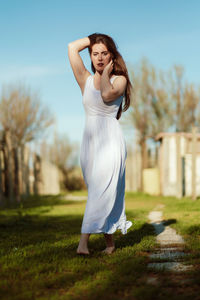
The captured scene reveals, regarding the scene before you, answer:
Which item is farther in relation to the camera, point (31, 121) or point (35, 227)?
point (31, 121)

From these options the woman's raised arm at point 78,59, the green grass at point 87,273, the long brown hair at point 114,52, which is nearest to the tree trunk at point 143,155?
the green grass at point 87,273

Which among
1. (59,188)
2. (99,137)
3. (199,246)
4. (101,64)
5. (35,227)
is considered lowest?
(59,188)

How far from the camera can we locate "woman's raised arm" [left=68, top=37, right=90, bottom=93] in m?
3.47

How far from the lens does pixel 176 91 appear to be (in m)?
21.8

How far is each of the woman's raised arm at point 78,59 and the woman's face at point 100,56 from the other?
0.10 m

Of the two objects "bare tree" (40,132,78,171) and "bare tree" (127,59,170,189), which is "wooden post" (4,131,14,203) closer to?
"bare tree" (127,59,170,189)

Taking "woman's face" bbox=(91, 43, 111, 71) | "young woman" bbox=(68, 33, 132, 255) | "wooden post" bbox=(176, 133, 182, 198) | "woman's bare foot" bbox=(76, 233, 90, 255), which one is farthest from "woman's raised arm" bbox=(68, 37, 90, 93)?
"wooden post" bbox=(176, 133, 182, 198)

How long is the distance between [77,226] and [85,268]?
298cm

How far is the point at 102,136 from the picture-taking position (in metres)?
3.40

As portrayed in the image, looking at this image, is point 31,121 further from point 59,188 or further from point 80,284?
point 80,284

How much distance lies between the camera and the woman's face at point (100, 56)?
3420mm

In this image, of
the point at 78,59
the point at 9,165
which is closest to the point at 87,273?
the point at 78,59

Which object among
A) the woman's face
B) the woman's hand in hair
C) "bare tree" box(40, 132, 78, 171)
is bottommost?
"bare tree" box(40, 132, 78, 171)

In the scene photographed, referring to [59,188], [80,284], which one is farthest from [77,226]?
[59,188]
